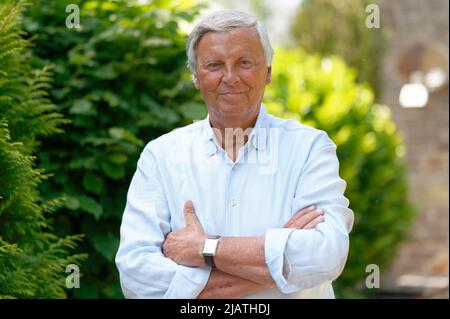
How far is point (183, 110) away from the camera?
414 centimetres

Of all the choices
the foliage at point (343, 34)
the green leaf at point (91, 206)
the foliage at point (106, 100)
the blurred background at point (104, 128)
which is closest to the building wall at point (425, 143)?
the foliage at point (343, 34)

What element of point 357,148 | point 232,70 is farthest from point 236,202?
point 357,148

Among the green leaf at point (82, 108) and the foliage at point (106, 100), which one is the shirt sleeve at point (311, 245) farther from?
the green leaf at point (82, 108)

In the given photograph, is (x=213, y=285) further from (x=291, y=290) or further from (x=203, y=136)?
(x=203, y=136)

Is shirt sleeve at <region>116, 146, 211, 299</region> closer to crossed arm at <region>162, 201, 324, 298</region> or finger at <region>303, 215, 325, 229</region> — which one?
crossed arm at <region>162, 201, 324, 298</region>

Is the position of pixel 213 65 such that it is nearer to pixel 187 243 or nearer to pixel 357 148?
pixel 187 243

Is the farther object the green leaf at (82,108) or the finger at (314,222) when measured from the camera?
the green leaf at (82,108)

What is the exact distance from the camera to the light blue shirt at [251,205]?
2297 millimetres

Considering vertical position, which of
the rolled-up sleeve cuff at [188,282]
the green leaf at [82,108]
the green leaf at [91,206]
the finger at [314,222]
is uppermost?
the green leaf at [82,108]

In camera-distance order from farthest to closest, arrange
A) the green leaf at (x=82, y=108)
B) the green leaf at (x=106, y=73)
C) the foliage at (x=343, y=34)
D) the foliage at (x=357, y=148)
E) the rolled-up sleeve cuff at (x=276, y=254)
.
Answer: the foliage at (x=343, y=34) → the foliage at (x=357, y=148) → the green leaf at (x=106, y=73) → the green leaf at (x=82, y=108) → the rolled-up sleeve cuff at (x=276, y=254)

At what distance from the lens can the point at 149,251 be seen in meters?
2.41

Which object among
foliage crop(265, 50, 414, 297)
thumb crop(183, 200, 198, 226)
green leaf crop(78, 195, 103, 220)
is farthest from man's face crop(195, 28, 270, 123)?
foliage crop(265, 50, 414, 297)

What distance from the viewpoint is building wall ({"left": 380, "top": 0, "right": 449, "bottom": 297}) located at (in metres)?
9.45
